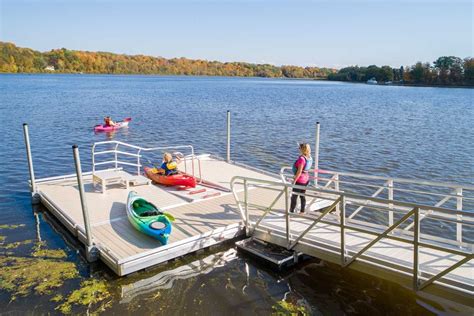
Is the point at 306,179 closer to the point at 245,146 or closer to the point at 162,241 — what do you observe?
the point at 162,241

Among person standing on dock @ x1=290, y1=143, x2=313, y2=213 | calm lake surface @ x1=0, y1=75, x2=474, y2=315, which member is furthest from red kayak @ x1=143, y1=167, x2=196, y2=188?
person standing on dock @ x1=290, y1=143, x2=313, y2=213

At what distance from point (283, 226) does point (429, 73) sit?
129 meters

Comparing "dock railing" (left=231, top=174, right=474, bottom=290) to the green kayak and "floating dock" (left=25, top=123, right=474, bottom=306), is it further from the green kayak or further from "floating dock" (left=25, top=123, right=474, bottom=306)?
the green kayak

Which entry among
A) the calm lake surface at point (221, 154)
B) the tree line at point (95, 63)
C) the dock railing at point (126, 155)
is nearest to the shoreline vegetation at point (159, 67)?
the tree line at point (95, 63)

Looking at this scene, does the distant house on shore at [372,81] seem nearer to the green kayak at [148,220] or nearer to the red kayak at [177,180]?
the red kayak at [177,180]

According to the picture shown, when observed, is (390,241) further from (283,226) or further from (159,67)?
(159,67)

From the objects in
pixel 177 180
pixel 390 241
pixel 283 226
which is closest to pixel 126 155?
pixel 177 180

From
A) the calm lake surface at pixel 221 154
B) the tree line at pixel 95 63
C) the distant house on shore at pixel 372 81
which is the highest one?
the tree line at pixel 95 63

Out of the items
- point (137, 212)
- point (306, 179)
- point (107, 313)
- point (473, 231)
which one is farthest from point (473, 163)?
point (107, 313)

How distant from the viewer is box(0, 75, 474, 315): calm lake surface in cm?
701

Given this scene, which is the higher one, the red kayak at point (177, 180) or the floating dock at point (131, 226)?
the red kayak at point (177, 180)

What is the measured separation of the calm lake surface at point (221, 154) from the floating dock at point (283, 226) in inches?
19.2

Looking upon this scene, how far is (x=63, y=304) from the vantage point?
6.89 metres

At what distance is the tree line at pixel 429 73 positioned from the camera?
4363 inches
